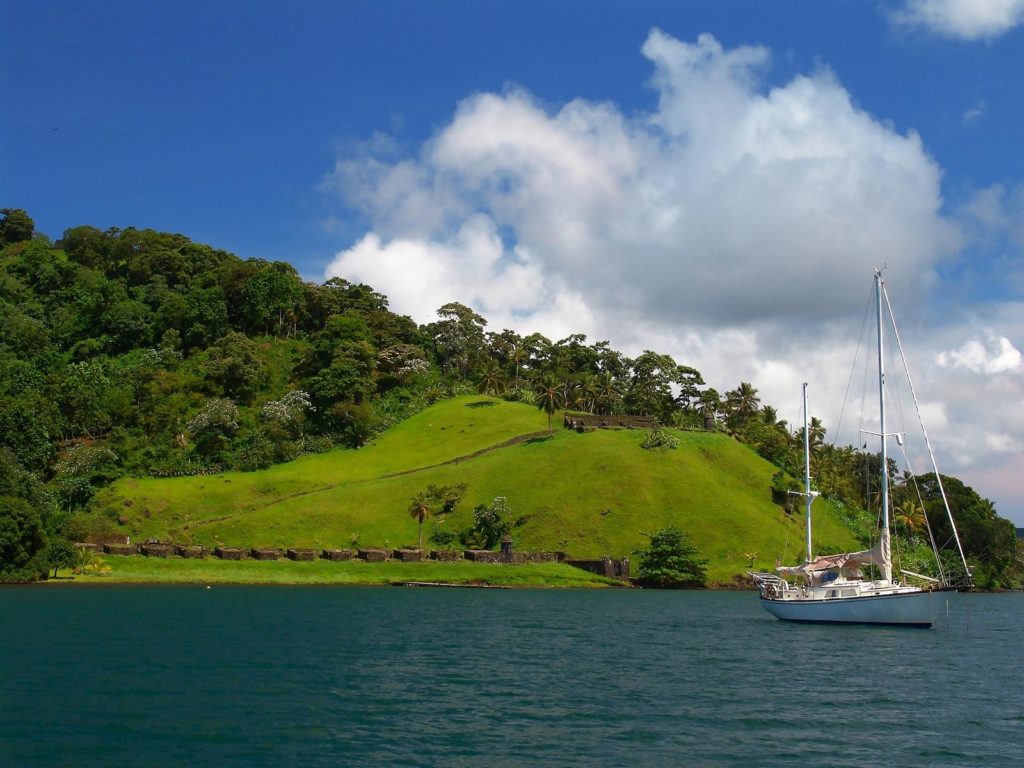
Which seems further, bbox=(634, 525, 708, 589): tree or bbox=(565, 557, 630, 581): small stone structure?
bbox=(565, 557, 630, 581): small stone structure

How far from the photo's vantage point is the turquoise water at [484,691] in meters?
27.2

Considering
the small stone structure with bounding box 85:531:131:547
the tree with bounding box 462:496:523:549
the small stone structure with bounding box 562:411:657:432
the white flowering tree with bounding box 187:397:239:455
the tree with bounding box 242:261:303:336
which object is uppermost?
the tree with bounding box 242:261:303:336

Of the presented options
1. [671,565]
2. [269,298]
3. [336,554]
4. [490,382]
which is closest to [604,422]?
[490,382]

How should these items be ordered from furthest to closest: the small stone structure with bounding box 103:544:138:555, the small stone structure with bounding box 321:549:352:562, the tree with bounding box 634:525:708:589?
the small stone structure with bounding box 321:549:352:562 → the tree with bounding box 634:525:708:589 → the small stone structure with bounding box 103:544:138:555

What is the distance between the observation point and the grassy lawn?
9612cm

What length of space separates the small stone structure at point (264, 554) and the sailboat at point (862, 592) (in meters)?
58.6

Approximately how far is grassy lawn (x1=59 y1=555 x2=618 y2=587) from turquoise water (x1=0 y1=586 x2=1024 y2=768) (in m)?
29.5

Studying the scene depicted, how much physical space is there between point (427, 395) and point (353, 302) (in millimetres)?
35136

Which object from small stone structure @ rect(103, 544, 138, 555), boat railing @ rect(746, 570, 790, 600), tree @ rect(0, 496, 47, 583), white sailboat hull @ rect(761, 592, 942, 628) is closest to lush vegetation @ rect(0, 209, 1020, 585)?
tree @ rect(0, 496, 47, 583)

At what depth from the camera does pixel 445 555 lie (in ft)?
356

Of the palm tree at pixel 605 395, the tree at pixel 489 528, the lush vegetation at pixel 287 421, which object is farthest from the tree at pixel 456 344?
the tree at pixel 489 528

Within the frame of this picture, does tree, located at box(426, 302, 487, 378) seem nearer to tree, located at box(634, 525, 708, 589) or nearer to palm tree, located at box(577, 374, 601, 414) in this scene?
palm tree, located at box(577, 374, 601, 414)

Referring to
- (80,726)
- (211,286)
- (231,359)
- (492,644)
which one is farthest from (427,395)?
(80,726)

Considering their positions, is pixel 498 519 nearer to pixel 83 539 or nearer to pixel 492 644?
pixel 83 539
